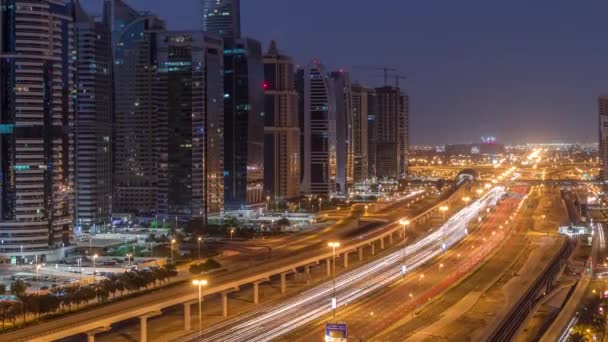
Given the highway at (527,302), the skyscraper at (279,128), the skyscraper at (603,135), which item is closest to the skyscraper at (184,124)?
the skyscraper at (279,128)

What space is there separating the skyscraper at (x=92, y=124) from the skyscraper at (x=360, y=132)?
63460 mm

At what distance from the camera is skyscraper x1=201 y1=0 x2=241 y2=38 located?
94875mm

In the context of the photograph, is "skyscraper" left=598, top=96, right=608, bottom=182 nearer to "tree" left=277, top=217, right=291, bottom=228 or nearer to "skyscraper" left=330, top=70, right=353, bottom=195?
"skyscraper" left=330, top=70, right=353, bottom=195

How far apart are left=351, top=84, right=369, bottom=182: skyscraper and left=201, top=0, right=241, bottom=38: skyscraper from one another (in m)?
36.7

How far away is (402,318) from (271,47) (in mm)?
69810

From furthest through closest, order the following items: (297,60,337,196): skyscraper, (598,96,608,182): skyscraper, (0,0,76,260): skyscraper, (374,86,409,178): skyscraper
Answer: (374,86,409,178): skyscraper → (598,96,608,182): skyscraper → (297,60,337,196): skyscraper → (0,0,76,260): skyscraper

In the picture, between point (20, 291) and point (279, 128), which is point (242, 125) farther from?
point (20, 291)

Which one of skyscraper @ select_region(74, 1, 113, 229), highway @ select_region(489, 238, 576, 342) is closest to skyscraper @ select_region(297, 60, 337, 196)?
skyscraper @ select_region(74, 1, 113, 229)

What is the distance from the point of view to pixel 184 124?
239ft

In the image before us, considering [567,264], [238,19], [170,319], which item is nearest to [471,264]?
[567,264]

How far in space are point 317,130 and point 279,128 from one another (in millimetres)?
11211

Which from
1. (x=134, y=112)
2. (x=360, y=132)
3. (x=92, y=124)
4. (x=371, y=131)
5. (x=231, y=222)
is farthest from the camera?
(x=371, y=131)

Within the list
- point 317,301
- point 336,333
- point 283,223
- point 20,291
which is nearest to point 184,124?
point 283,223

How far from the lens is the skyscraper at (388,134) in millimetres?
146125
